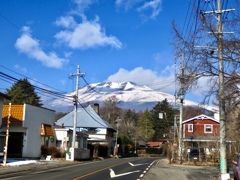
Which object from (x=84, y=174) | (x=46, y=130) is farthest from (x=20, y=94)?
(x=84, y=174)

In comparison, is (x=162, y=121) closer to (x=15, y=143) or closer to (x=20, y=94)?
(x=20, y=94)

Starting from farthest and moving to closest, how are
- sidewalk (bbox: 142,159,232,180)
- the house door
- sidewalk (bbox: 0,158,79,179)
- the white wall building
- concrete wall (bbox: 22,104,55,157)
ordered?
the house door < concrete wall (bbox: 22,104,55,157) < the white wall building < sidewalk (bbox: 0,158,79,179) < sidewalk (bbox: 142,159,232,180)

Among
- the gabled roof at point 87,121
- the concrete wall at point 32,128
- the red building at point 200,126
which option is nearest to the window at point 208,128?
the red building at point 200,126

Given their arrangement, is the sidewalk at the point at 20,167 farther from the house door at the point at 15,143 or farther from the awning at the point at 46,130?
the awning at the point at 46,130

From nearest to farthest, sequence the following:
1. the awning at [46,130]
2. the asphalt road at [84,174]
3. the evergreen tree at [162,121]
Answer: the asphalt road at [84,174] < the awning at [46,130] < the evergreen tree at [162,121]

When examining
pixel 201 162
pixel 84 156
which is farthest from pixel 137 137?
pixel 201 162

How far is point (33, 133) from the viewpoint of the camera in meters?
37.5

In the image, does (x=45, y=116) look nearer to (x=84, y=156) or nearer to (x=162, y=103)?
(x=84, y=156)

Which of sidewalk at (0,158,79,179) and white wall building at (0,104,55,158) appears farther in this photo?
white wall building at (0,104,55,158)

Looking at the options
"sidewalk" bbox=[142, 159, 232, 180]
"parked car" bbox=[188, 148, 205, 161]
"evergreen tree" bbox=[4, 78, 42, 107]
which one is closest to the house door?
"sidewalk" bbox=[142, 159, 232, 180]

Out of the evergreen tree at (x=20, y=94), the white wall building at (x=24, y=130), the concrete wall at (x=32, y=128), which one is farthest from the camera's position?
the evergreen tree at (x=20, y=94)

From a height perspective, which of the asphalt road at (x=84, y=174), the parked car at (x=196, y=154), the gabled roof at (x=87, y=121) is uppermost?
the gabled roof at (x=87, y=121)

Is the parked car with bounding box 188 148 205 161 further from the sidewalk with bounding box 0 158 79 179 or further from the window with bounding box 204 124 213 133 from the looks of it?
the window with bounding box 204 124 213 133

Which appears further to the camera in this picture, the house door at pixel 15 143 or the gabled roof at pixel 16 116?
the house door at pixel 15 143
